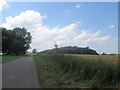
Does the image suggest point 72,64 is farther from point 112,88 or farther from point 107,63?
point 112,88

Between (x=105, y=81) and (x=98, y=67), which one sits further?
(x=98, y=67)

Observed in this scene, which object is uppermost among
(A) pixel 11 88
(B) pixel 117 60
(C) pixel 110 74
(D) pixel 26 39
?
(D) pixel 26 39

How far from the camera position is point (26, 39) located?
9100cm

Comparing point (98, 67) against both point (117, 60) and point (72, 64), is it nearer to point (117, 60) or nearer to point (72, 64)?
point (117, 60)

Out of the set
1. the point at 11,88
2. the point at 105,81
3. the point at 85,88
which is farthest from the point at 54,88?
the point at 105,81

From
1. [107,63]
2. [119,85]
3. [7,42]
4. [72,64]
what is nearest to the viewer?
[119,85]

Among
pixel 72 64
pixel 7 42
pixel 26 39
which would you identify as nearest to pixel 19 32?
pixel 26 39

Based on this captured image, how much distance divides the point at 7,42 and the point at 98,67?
215 ft

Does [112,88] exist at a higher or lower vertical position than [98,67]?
lower

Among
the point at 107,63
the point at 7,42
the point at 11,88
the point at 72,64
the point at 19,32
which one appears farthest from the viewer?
the point at 19,32

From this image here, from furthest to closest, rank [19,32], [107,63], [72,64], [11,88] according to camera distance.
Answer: [19,32] → [72,64] → [107,63] → [11,88]

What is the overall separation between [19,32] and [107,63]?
282 feet

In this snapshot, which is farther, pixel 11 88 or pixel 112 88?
pixel 11 88

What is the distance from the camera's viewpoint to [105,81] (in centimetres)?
727
